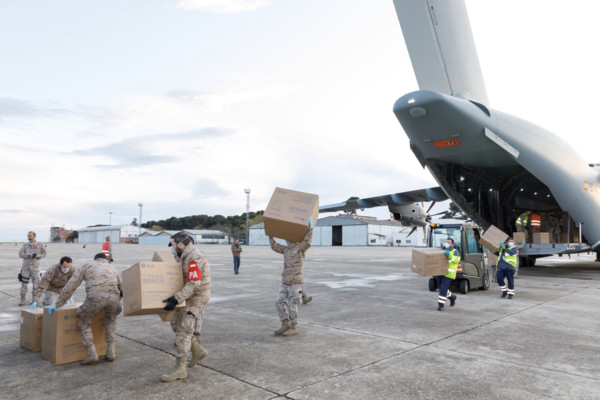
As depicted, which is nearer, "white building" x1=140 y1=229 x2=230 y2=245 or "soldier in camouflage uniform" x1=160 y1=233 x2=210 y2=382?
"soldier in camouflage uniform" x1=160 y1=233 x2=210 y2=382

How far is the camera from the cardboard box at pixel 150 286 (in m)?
4.21

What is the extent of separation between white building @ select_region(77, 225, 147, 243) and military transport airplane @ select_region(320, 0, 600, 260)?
102 meters

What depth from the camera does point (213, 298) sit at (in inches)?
400

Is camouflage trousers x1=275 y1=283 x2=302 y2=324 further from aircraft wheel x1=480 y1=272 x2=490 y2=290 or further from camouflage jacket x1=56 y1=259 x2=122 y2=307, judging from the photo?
aircraft wheel x1=480 y1=272 x2=490 y2=290

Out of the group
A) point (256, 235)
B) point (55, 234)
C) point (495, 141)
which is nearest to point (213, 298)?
point (495, 141)

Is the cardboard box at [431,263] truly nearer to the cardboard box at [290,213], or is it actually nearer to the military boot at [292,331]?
the cardboard box at [290,213]

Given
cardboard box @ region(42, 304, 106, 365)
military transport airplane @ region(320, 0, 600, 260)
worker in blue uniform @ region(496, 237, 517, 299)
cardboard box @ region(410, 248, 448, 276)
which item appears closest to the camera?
cardboard box @ region(42, 304, 106, 365)

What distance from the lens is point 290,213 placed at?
21.0 ft

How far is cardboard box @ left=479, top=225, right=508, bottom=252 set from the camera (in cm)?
1200

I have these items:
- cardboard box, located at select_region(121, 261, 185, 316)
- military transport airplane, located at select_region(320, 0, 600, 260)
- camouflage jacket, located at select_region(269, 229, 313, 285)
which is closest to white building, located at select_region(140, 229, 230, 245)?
military transport airplane, located at select_region(320, 0, 600, 260)

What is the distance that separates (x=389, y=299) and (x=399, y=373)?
5647mm

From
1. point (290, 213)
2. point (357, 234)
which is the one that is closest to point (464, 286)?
point (290, 213)

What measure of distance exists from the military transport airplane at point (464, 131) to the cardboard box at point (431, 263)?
238 inches

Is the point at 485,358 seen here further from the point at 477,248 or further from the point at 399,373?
the point at 477,248
